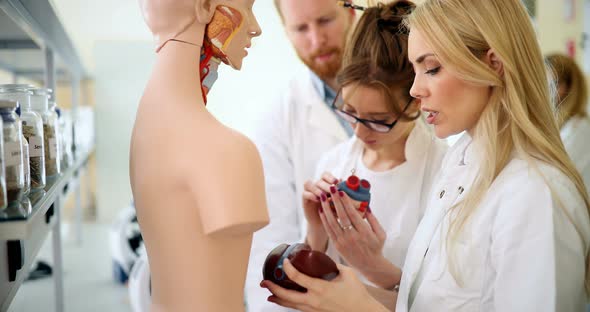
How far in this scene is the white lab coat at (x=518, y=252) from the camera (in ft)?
3.60

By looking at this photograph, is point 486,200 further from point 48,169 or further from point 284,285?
point 48,169

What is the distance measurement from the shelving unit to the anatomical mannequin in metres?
0.22

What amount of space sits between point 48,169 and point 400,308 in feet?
3.52

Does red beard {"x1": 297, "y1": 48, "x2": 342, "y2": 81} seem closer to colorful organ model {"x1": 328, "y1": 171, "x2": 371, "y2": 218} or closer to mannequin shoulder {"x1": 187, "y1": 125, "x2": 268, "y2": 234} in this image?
colorful organ model {"x1": 328, "y1": 171, "x2": 371, "y2": 218}

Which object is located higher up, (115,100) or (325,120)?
(115,100)

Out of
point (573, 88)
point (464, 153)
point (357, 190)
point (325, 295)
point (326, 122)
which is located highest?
point (573, 88)

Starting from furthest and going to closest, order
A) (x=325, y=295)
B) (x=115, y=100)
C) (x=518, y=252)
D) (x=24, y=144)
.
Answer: (x=115, y=100), (x=325, y=295), (x=518, y=252), (x=24, y=144)

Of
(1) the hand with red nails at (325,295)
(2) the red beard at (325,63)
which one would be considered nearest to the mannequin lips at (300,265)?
(1) the hand with red nails at (325,295)

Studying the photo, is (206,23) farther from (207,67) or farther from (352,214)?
(352,214)

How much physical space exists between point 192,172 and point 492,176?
0.73m

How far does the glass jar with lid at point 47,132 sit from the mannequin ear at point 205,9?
2.20 feet

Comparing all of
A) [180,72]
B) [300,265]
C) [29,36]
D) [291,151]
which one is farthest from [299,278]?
[29,36]

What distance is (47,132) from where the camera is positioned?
1.50 meters

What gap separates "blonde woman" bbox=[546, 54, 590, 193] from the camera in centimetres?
306
